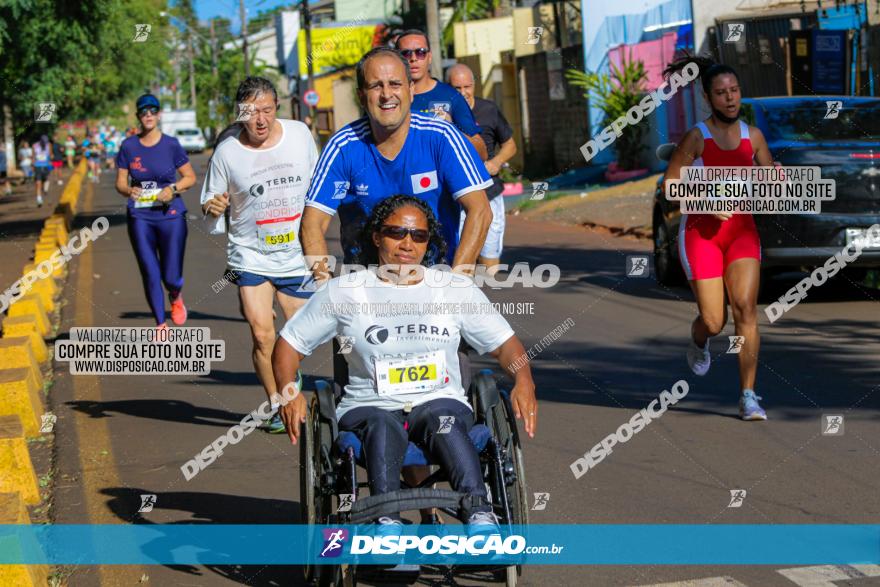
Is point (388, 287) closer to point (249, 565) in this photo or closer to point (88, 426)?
point (249, 565)

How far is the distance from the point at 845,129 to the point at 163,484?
25.2ft

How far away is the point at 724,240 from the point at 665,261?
5.75 m

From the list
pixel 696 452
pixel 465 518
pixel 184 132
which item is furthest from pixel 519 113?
pixel 184 132

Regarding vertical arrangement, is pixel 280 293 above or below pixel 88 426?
above

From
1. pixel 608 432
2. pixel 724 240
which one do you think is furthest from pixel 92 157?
pixel 608 432

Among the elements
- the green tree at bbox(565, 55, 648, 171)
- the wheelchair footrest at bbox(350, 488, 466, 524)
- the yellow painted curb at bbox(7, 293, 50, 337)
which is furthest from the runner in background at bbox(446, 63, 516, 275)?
the green tree at bbox(565, 55, 648, 171)

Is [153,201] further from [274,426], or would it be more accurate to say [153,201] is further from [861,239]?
[861,239]

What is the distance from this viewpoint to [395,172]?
5828 mm

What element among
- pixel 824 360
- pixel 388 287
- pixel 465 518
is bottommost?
pixel 824 360

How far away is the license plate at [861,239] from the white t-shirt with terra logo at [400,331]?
727 cm

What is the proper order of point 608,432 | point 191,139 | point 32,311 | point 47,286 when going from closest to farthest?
point 608,432, point 32,311, point 47,286, point 191,139

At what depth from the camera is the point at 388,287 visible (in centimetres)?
518

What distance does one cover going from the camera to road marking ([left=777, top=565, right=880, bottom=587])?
16.3 ft

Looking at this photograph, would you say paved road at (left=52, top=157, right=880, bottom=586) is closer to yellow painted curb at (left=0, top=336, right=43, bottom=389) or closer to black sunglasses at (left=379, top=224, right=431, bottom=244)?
yellow painted curb at (left=0, top=336, right=43, bottom=389)
